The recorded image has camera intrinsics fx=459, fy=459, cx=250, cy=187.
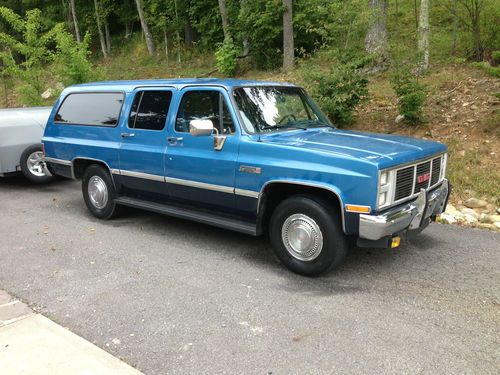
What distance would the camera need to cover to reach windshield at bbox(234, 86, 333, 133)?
5.09 m

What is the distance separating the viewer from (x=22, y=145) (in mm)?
8422

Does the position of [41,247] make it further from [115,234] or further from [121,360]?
[121,360]

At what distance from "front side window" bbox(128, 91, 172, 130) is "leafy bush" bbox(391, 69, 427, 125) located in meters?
5.09

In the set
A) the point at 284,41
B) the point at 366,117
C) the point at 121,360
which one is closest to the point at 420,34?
the point at 366,117

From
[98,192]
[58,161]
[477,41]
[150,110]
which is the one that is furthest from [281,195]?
[477,41]

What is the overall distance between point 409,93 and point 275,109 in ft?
14.8

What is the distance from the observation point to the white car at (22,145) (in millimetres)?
8289

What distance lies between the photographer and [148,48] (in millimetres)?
26188

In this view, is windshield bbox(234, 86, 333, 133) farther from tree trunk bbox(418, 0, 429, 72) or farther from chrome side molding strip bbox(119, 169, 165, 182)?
tree trunk bbox(418, 0, 429, 72)

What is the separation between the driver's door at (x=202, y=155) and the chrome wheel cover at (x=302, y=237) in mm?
740

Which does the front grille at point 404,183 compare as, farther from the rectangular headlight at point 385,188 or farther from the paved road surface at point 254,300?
the paved road surface at point 254,300

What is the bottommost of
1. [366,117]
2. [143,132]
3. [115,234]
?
[115,234]

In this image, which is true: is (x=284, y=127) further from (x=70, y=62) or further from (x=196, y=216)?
(x=70, y=62)

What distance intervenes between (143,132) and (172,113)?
1.75ft
